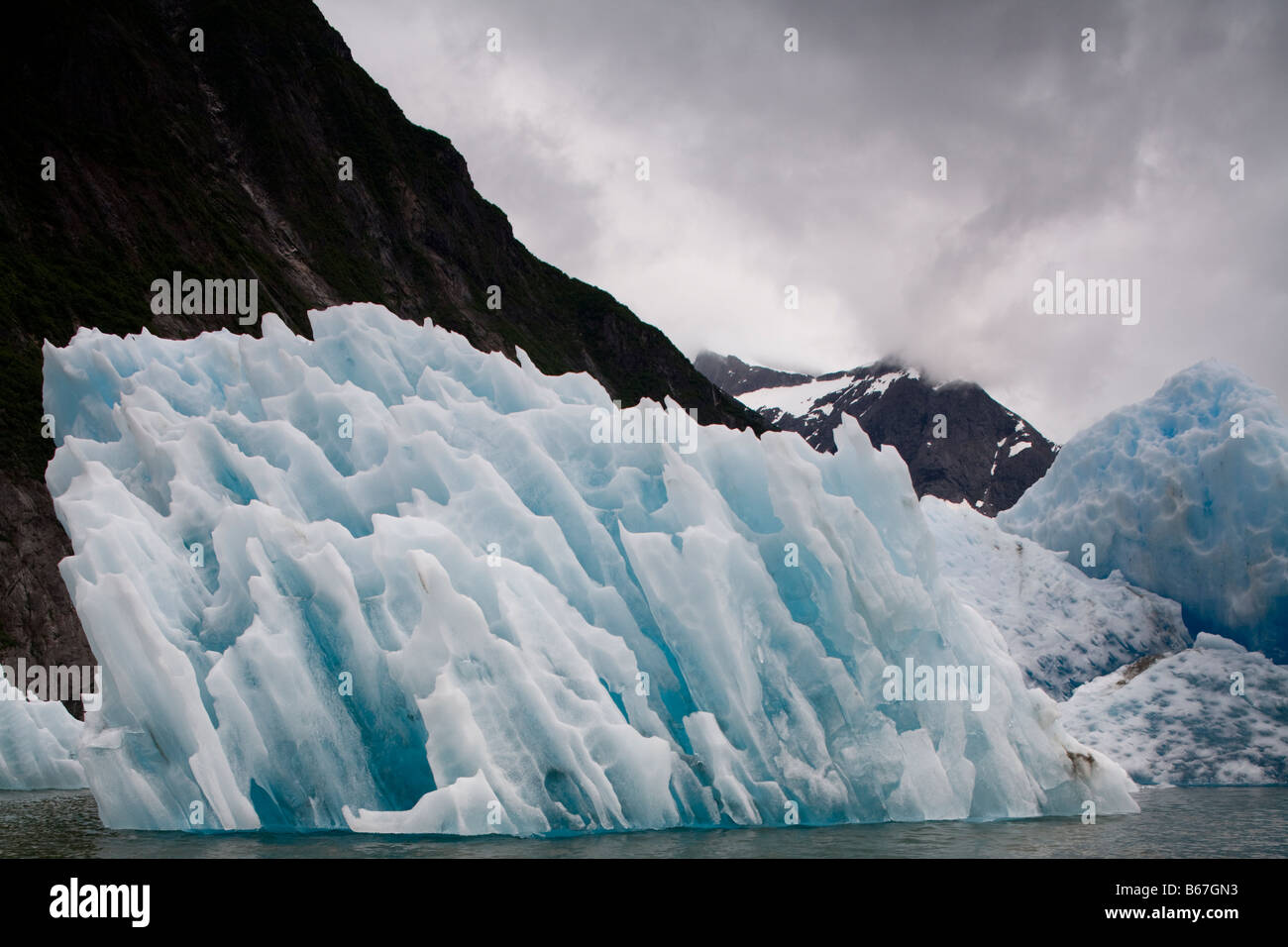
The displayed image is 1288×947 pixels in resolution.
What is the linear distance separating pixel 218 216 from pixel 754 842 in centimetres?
6015

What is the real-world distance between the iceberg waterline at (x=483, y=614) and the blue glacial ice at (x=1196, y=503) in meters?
12.2

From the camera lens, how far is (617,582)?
16484mm

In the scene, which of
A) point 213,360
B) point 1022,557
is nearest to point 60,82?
point 213,360

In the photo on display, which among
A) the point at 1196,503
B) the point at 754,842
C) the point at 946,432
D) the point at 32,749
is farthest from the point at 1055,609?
the point at 946,432

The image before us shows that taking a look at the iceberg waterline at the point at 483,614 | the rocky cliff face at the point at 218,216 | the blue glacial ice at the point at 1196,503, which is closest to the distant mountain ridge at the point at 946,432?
the rocky cliff face at the point at 218,216

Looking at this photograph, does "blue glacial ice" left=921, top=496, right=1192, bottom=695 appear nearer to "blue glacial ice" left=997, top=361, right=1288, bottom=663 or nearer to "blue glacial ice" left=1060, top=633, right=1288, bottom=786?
"blue glacial ice" left=997, top=361, right=1288, bottom=663

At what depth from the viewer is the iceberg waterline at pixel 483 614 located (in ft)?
44.7

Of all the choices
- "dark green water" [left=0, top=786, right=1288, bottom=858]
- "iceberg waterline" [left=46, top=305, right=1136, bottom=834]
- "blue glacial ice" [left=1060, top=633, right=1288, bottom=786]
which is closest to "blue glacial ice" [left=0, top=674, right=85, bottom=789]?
"dark green water" [left=0, top=786, right=1288, bottom=858]

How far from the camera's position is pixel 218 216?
6431 cm

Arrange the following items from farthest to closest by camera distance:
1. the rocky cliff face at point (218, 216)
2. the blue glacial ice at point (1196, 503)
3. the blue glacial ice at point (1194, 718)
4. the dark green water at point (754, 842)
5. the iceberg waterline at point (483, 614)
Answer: the rocky cliff face at point (218, 216), the blue glacial ice at point (1196, 503), the blue glacial ice at point (1194, 718), the iceberg waterline at point (483, 614), the dark green water at point (754, 842)

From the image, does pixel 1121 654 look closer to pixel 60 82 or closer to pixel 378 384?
pixel 378 384

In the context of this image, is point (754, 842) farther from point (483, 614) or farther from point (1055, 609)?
point (1055, 609)

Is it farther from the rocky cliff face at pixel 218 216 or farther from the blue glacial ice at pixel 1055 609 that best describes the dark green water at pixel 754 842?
the rocky cliff face at pixel 218 216
